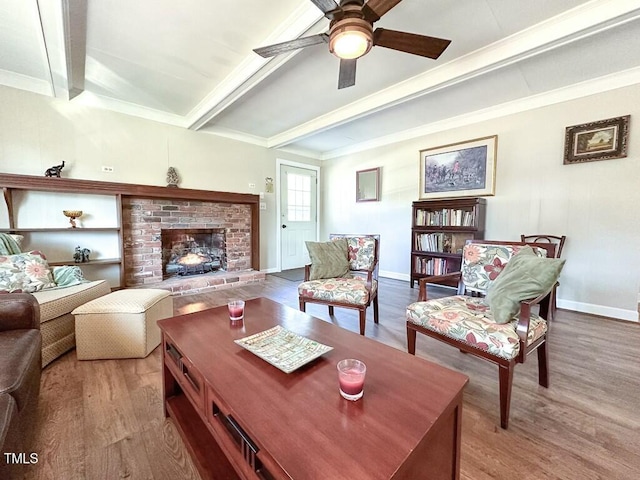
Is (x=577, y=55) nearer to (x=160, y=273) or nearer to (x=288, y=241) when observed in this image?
(x=288, y=241)

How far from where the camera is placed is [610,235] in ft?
8.94

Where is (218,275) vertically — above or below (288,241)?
below

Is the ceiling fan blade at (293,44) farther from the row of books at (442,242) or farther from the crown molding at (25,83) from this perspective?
the row of books at (442,242)

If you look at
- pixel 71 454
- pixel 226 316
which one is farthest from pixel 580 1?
pixel 71 454

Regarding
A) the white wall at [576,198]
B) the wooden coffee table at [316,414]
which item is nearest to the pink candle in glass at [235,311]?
the wooden coffee table at [316,414]

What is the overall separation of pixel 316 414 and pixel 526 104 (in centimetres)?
403

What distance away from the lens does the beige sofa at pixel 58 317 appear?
178 cm

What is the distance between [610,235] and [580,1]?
2.21 metres

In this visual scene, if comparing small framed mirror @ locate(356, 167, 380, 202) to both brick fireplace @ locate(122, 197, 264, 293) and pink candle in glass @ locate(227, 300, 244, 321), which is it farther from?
pink candle in glass @ locate(227, 300, 244, 321)

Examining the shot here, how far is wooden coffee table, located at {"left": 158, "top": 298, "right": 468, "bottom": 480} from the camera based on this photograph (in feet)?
2.03

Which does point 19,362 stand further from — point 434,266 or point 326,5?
point 434,266

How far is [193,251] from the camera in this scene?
14.1 ft

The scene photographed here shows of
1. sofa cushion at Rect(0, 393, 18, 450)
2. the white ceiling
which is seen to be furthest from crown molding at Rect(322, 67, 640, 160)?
sofa cushion at Rect(0, 393, 18, 450)

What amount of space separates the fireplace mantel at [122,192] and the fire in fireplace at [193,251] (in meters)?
0.54
